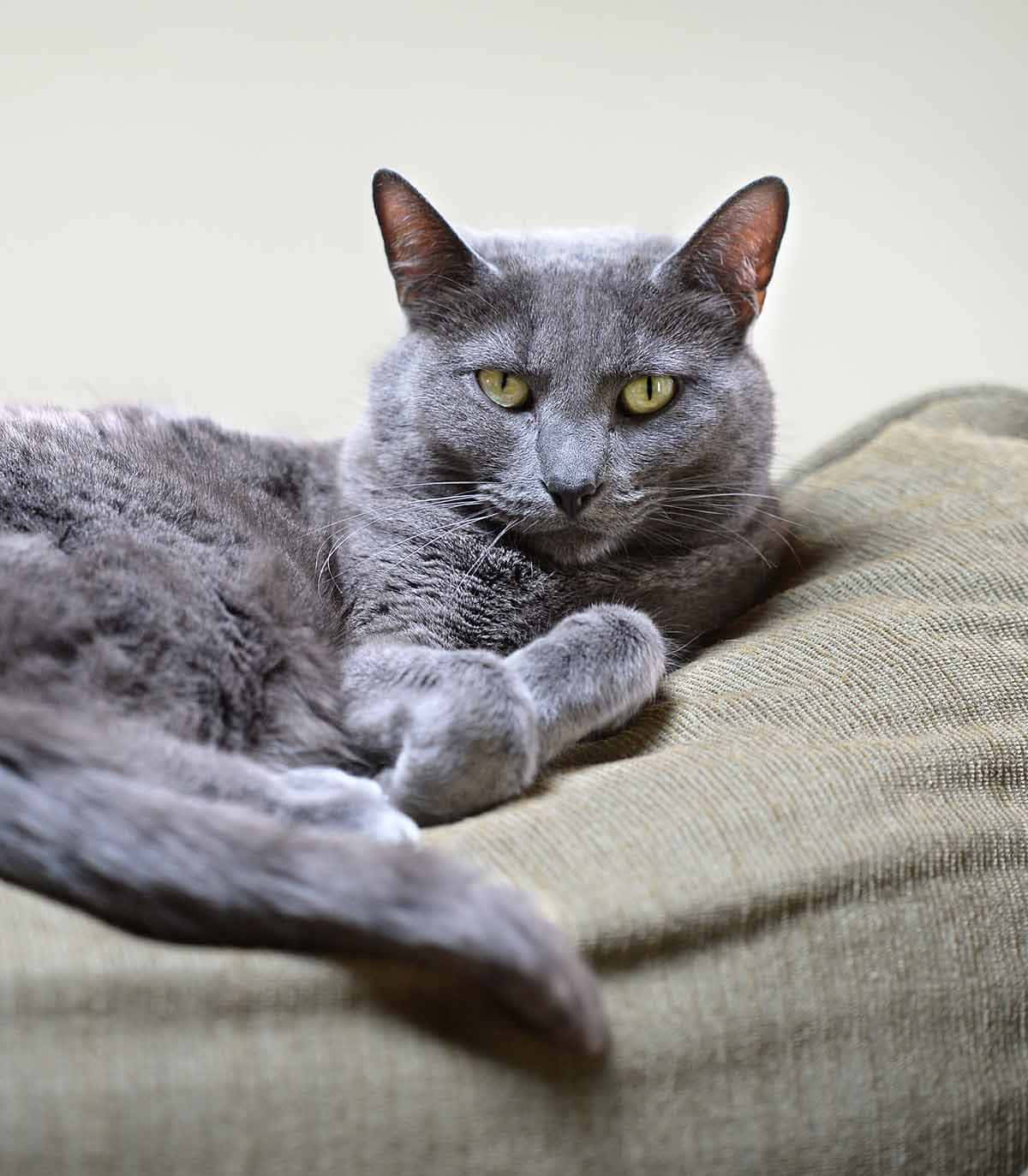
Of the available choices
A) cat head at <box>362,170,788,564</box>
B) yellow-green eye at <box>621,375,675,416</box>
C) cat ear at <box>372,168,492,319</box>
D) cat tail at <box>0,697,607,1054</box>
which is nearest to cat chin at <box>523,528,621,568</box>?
cat head at <box>362,170,788,564</box>

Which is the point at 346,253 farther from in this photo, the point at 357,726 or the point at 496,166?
the point at 357,726

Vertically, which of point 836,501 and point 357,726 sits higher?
point 836,501

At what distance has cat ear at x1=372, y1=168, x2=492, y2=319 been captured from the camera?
4.67 ft

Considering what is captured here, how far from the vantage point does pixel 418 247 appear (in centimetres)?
146

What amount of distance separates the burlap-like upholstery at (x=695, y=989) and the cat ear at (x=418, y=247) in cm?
55

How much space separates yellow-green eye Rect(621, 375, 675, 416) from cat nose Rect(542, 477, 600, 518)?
0.41 feet

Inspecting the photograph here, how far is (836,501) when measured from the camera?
173 centimetres

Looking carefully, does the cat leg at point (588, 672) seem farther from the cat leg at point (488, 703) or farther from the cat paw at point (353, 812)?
the cat paw at point (353, 812)

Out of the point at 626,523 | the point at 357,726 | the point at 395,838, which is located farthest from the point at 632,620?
the point at 395,838

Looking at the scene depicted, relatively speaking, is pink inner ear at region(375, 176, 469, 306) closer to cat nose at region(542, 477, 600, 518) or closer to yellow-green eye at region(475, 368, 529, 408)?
yellow-green eye at region(475, 368, 529, 408)

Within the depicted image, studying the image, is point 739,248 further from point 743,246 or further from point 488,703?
point 488,703

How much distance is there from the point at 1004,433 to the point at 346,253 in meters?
1.26

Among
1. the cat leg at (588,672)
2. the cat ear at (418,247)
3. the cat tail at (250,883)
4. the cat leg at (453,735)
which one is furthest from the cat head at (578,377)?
the cat tail at (250,883)

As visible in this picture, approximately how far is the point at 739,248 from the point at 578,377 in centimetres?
27
